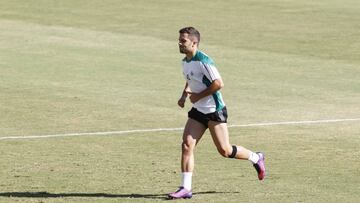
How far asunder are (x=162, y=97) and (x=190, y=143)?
10.2 m

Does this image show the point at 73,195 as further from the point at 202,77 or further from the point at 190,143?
the point at 202,77

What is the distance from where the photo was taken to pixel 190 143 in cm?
1373

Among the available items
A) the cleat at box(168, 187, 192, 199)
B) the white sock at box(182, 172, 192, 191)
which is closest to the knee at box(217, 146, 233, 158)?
the white sock at box(182, 172, 192, 191)

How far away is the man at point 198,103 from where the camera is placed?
1362 centimetres

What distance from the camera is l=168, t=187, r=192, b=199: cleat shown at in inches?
534

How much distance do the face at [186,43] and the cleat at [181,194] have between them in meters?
1.77

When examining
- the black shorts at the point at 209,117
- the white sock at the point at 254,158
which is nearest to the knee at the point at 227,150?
the black shorts at the point at 209,117

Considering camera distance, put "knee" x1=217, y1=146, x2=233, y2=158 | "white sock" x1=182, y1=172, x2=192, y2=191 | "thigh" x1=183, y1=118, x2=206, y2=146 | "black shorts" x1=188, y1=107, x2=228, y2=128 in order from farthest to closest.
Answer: "knee" x1=217, y1=146, x2=233, y2=158, "black shorts" x1=188, y1=107, x2=228, y2=128, "thigh" x1=183, y1=118, x2=206, y2=146, "white sock" x1=182, y1=172, x2=192, y2=191

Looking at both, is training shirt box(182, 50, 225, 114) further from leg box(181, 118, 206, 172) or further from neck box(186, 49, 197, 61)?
leg box(181, 118, 206, 172)

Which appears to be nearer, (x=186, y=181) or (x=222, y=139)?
(x=186, y=181)

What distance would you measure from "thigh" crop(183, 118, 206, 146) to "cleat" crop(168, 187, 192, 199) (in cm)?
61

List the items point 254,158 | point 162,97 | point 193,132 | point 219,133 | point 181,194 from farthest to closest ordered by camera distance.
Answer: point 162,97 < point 254,158 < point 219,133 < point 193,132 < point 181,194

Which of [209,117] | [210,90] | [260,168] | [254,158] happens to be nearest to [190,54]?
[210,90]

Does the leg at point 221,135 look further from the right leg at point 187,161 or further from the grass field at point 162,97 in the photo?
the grass field at point 162,97
